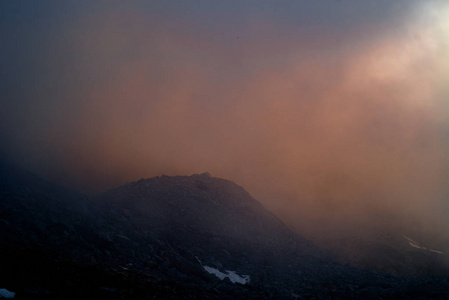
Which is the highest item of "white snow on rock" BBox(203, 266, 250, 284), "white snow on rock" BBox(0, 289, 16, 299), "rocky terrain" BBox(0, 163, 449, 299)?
"rocky terrain" BBox(0, 163, 449, 299)

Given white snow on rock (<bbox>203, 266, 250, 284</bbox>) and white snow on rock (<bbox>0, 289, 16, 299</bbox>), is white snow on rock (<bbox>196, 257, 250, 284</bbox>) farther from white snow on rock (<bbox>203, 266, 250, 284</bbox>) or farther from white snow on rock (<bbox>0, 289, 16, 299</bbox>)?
white snow on rock (<bbox>0, 289, 16, 299</bbox>)

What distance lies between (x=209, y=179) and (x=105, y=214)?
36.2 metres

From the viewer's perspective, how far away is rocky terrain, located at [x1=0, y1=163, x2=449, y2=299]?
1869 cm

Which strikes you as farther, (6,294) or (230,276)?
(230,276)

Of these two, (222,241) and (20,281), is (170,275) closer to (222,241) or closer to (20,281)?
(20,281)

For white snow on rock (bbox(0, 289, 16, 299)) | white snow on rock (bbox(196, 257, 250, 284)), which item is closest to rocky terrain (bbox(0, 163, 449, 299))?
white snow on rock (bbox(196, 257, 250, 284))

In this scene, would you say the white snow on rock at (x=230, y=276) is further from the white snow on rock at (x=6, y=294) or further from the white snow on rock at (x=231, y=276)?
the white snow on rock at (x=6, y=294)

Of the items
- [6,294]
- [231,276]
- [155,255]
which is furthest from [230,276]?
[6,294]

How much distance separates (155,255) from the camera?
31.6 m

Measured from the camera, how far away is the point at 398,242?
71.6 m

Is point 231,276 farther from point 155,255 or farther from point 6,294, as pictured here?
point 6,294

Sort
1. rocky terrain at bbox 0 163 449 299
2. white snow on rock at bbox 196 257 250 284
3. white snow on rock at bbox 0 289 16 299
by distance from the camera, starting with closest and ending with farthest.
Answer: white snow on rock at bbox 0 289 16 299
rocky terrain at bbox 0 163 449 299
white snow on rock at bbox 196 257 250 284

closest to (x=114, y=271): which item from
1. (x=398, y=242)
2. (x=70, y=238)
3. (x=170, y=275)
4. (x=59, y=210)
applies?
(x=170, y=275)

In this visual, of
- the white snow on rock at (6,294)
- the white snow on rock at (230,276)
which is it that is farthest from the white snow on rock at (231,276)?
the white snow on rock at (6,294)
